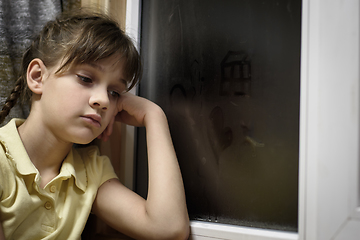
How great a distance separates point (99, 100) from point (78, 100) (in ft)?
0.18

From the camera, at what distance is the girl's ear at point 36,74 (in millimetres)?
756

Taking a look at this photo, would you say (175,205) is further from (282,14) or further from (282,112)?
(282,14)

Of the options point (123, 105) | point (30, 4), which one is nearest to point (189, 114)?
point (123, 105)

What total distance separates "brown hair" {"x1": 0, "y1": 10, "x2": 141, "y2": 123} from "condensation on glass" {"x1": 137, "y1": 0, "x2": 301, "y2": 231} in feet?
0.61

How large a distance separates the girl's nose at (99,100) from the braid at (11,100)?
32 cm

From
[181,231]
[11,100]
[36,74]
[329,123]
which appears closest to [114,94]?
[36,74]

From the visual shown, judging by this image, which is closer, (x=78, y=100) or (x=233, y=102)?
(x=78, y=100)

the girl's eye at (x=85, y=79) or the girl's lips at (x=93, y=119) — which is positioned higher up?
the girl's eye at (x=85, y=79)

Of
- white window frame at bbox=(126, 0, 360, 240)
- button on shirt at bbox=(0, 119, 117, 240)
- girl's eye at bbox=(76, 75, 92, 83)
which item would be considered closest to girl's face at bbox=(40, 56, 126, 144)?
girl's eye at bbox=(76, 75, 92, 83)

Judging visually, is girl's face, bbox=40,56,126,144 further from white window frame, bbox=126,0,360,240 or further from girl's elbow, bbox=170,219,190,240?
white window frame, bbox=126,0,360,240

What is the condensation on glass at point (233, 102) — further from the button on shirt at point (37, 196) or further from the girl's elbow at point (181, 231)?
the button on shirt at point (37, 196)

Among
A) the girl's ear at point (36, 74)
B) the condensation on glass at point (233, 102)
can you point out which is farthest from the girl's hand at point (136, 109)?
the girl's ear at point (36, 74)

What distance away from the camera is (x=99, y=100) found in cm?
71

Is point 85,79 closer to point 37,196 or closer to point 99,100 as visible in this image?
point 99,100
